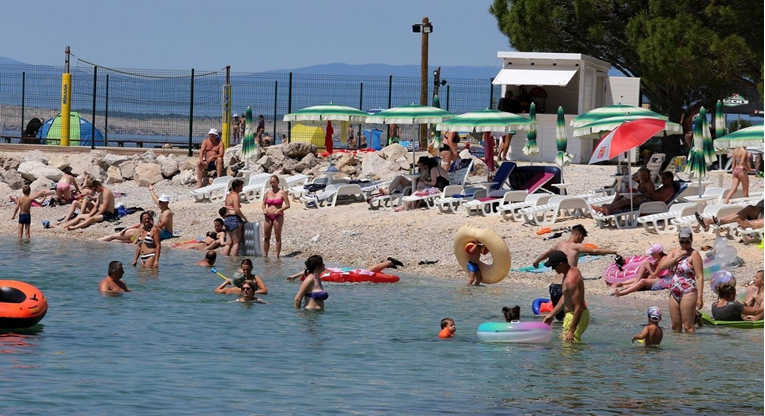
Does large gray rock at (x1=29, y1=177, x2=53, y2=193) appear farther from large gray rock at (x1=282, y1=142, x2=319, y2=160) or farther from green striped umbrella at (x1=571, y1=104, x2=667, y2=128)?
green striped umbrella at (x1=571, y1=104, x2=667, y2=128)

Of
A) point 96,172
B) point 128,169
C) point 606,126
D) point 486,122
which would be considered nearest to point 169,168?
point 128,169

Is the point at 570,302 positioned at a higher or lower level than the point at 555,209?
lower

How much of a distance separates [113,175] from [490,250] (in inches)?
530

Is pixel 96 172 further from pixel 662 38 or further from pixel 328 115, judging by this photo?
pixel 662 38

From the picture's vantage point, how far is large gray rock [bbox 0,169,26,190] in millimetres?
25578

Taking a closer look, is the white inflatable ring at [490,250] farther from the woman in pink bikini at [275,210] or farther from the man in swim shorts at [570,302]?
the man in swim shorts at [570,302]

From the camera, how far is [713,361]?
36.5ft

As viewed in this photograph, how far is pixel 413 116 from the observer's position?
70.9 ft

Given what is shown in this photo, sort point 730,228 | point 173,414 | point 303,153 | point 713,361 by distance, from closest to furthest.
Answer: point 173,414
point 713,361
point 730,228
point 303,153

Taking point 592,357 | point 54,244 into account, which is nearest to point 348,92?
point 54,244

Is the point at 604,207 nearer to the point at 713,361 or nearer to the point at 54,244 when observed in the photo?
the point at 713,361

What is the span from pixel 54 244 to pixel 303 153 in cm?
793

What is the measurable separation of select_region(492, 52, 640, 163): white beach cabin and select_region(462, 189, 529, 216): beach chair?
613 centimetres

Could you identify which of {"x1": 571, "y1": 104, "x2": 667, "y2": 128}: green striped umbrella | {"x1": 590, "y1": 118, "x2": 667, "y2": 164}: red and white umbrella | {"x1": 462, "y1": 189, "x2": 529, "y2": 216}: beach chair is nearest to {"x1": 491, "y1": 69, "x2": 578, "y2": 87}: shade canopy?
{"x1": 571, "y1": 104, "x2": 667, "y2": 128}: green striped umbrella
